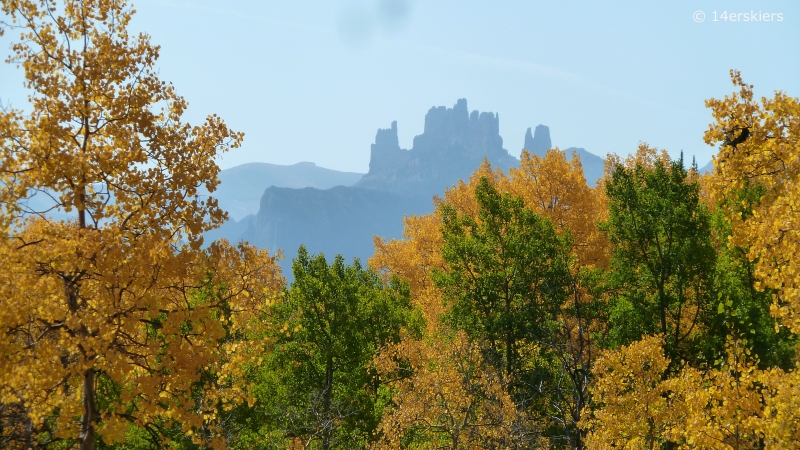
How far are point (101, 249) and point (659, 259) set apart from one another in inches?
747

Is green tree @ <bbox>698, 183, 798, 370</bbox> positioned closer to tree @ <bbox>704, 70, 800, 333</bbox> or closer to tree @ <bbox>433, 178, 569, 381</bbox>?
tree @ <bbox>433, 178, 569, 381</bbox>

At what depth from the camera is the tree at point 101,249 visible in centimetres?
688

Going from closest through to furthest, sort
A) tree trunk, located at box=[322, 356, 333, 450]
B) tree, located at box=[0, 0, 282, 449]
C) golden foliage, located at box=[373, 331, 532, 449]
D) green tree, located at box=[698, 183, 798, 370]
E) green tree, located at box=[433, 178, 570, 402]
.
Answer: tree, located at box=[0, 0, 282, 449]
golden foliage, located at box=[373, 331, 532, 449]
green tree, located at box=[698, 183, 798, 370]
tree trunk, located at box=[322, 356, 333, 450]
green tree, located at box=[433, 178, 570, 402]

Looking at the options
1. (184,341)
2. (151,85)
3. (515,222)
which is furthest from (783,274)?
(515,222)

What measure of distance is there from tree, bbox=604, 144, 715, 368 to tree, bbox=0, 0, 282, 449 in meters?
16.0

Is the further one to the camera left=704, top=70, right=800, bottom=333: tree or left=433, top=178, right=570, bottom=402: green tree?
left=433, top=178, right=570, bottom=402: green tree

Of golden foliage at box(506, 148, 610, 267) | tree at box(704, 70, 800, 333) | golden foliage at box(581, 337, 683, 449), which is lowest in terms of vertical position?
golden foliage at box(581, 337, 683, 449)

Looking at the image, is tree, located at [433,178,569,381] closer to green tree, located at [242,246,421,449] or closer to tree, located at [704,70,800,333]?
green tree, located at [242,246,421,449]

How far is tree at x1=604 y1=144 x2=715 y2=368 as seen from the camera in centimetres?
2011

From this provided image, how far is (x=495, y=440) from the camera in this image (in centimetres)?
1631

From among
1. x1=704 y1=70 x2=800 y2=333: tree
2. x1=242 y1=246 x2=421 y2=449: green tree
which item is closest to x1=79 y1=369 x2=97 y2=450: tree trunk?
x1=704 y1=70 x2=800 y2=333: tree

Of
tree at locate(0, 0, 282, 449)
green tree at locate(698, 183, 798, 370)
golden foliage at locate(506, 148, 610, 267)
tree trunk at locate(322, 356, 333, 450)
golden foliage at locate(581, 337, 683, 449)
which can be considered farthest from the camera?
golden foliage at locate(506, 148, 610, 267)

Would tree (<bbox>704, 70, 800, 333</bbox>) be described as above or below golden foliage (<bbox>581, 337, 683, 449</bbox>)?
above

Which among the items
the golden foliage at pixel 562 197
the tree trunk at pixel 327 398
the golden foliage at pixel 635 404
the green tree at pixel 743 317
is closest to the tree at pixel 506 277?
the green tree at pixel 743 317
